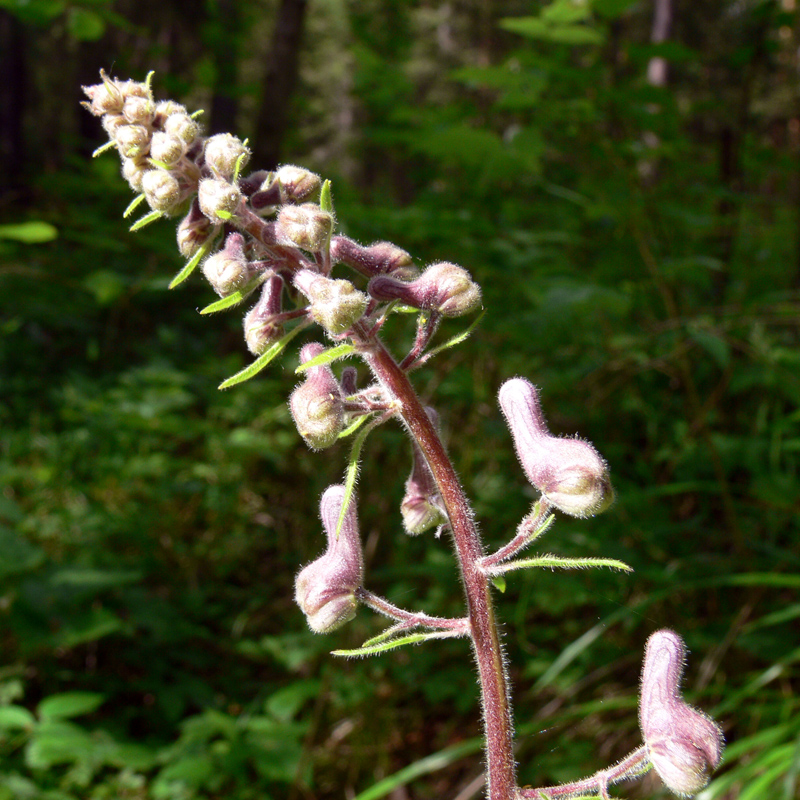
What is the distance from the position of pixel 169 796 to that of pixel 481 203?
5144mm

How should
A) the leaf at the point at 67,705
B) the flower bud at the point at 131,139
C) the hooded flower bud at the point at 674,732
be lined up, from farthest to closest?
the leaf at the point at 67,705, the flower bud at the point at 131,139, the hooded flower bud at the point at 674,732

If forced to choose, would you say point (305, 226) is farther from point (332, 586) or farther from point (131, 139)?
point (332, 586)

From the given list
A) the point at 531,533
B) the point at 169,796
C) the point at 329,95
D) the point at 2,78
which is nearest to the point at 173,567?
the point at 169,796

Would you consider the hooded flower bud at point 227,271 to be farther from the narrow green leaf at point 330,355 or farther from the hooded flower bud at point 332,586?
the hooded flower bud at point 332,586

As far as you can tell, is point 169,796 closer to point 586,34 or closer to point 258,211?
point 258,211

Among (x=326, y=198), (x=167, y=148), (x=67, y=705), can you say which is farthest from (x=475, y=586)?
(x=67, y=705)

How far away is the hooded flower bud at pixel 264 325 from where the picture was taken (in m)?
1.48

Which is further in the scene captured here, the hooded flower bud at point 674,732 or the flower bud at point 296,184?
the flower bud at point 296,184

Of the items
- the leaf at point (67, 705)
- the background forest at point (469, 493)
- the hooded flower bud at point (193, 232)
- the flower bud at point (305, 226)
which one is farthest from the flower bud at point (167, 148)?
the leaf at point (67, 705)

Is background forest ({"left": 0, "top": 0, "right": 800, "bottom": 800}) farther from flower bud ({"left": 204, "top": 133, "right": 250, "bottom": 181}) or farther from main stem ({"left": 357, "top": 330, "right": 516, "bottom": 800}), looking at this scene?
flower bud ({"left": 204, "top": 133, "right": 250, "bottom": 181})

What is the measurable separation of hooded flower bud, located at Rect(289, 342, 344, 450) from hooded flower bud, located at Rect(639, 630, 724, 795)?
0.81 m

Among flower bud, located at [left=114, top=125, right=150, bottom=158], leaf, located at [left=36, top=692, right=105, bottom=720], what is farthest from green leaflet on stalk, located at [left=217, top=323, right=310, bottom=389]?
leaf, located at [left=36, top=692, right=105, bottom=720]

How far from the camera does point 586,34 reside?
4031 millimetres

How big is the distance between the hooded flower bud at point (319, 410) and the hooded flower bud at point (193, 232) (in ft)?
1.34
